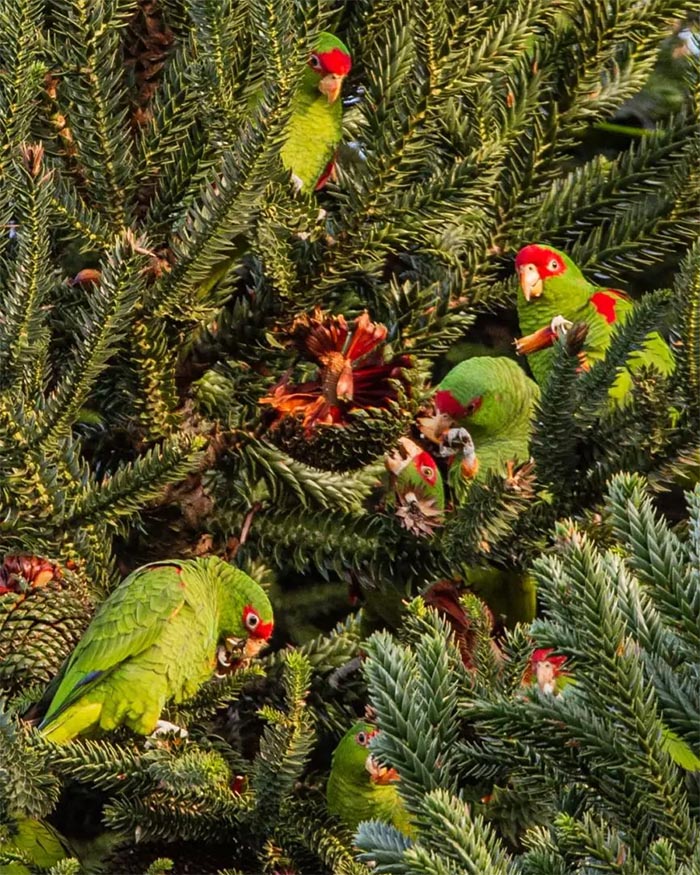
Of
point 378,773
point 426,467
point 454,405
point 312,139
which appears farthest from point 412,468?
point 312,139

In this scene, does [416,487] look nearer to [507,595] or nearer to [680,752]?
[507,595]

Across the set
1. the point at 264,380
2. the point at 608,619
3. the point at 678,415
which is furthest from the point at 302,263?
the point at 608,619

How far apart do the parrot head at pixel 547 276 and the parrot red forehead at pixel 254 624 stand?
61cm

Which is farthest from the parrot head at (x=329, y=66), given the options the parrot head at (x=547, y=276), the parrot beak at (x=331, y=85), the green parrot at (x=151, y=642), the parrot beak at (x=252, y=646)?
the parrot beak at (x=252, y=646)

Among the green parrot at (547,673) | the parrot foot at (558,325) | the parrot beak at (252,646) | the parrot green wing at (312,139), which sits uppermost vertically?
the parrot green wing at (312,139)

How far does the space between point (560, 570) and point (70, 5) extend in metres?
0.94

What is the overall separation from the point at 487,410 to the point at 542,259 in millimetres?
272

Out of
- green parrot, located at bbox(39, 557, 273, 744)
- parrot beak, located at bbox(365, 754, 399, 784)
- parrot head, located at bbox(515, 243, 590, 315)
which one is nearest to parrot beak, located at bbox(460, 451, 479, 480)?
parrot head, located at bbox(515, 243, 590, 315)

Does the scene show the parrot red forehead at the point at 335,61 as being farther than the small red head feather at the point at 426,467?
Yes

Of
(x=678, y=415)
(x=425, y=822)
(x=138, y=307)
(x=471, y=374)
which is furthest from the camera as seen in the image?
(x=471, y=374)

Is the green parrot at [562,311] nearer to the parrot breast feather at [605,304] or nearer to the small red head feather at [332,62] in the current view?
the parrot breast feather at [605,304]

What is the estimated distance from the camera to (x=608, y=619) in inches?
32.5

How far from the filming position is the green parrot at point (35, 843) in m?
1.33

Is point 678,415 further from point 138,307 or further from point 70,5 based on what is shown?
point 70,5
